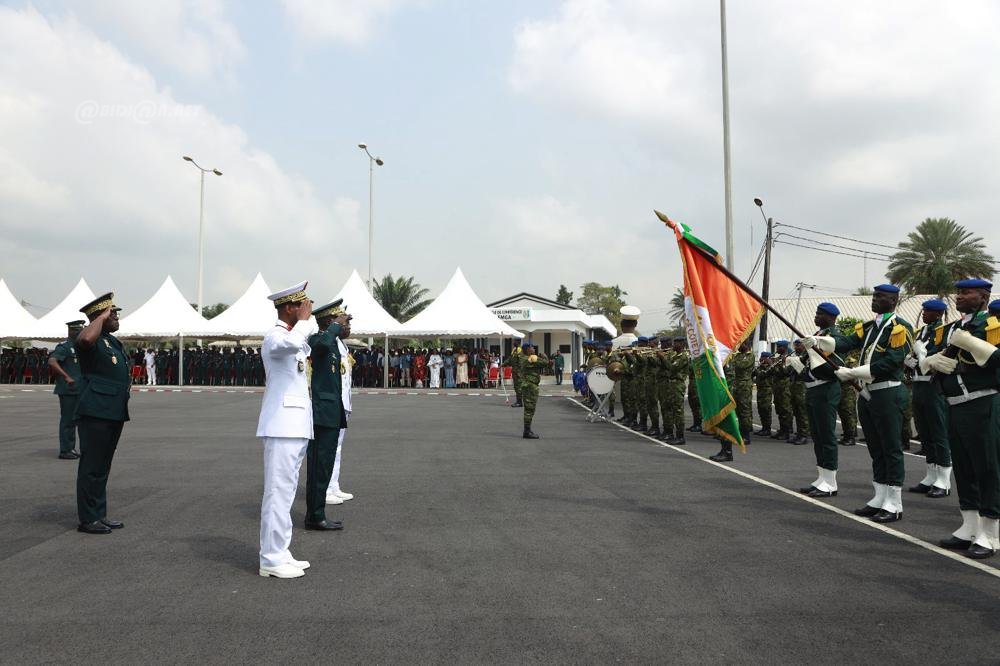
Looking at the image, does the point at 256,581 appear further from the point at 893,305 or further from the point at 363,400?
the point at 363,400

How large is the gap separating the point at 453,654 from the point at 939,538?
177 inches

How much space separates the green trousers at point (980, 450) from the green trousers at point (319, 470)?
507 centimetres

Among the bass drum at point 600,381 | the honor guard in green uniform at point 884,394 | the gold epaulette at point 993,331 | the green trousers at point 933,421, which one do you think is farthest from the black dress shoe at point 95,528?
the bass drum at point 600,381

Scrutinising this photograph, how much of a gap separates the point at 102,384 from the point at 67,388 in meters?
5.15

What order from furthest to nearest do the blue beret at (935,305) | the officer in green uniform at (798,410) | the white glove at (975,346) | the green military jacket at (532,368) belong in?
the green military jacket at (532,368)
the officer in green uniform at (798,410)
the blue beret at (935,305)
the white glove at (975,346)

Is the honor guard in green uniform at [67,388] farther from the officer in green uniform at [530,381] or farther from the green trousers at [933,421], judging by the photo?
the green trousers at [933,421]

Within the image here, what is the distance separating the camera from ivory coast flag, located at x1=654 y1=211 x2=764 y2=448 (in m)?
7.17

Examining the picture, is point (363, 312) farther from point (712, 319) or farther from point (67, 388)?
point (712, 319)

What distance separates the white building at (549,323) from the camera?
1535 inches

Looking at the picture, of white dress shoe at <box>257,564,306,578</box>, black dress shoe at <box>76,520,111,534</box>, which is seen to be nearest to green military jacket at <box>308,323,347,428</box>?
white dress shoe at <box>257,564,306,578</box>

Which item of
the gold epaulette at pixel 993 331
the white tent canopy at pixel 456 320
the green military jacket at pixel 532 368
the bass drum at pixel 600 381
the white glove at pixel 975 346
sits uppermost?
the white tent canopy at pixel 456 320

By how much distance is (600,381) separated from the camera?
16.0m

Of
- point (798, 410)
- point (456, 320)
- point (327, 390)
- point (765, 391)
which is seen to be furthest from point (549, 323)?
point (327, 390)

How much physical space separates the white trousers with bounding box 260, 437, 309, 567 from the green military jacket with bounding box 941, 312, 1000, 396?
4.97m
